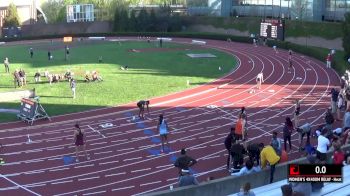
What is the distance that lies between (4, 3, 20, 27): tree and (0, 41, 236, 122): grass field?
53.1 ft

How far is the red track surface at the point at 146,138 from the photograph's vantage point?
18.5m

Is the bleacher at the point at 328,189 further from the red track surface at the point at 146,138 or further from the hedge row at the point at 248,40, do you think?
the hedge row at the point at 248,40

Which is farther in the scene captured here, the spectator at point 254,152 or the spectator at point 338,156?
the spectator at point 254,152

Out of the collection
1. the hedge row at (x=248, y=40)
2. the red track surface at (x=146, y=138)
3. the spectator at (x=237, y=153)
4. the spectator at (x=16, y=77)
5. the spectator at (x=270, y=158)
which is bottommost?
Answer: the red track surface at (x=146, y=138)

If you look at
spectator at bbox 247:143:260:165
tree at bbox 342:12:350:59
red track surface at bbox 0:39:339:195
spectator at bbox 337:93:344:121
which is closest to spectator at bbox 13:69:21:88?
red track surface at bbox 0:39:339:195

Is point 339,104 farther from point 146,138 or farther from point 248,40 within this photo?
point 248,40

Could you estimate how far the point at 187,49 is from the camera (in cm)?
5916

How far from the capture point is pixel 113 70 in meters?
43.8

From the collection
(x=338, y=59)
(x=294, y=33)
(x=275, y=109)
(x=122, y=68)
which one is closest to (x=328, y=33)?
(x=294, y=33)

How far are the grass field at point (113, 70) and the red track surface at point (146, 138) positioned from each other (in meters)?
2.31

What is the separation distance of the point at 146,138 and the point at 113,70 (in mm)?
20681

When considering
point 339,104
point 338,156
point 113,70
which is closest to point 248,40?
point 113,70

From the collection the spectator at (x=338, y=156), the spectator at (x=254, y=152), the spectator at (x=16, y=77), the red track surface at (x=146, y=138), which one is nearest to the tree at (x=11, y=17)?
the spectator at (x=16, y=77)

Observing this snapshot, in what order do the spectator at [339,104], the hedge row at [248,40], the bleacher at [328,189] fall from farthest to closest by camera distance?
the hedge row at [248,40]
the spectator at [339,104]
the bleacher at [328,189]
